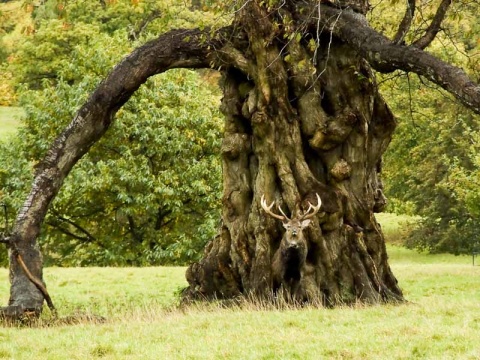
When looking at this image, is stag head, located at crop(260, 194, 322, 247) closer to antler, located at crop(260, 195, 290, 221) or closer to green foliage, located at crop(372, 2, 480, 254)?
antler, located at crop(260, 195, 290, 221)

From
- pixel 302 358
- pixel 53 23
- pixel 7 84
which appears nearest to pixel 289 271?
pixel 302 358

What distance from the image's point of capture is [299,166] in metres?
13.2

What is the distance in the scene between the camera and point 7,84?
52.4m

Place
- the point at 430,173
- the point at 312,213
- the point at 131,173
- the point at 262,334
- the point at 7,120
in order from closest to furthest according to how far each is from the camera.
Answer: the point at 262,334 → the point at 312,213 → the point at 131,173 → the point at 430,173 → the point at 7,120

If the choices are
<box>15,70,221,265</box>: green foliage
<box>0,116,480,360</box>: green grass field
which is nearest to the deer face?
<box>0,116,480,360</box>: green grass field

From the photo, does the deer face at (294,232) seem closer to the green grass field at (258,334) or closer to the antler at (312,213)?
the antler at (312,213)

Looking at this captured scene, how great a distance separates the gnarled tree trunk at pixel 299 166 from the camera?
13078 millimetres

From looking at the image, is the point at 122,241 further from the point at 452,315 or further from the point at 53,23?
the point at 452,315

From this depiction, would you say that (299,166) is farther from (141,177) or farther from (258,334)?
(141,177)

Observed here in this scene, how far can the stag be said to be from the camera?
1266 centimetres

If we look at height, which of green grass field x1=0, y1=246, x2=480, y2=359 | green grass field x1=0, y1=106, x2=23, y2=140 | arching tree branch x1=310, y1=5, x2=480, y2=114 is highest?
green grass field x1=0, y1=106, x2=23, y2=140

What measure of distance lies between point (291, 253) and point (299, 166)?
1441mm

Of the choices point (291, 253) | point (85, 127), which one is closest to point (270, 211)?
point (291, 253)

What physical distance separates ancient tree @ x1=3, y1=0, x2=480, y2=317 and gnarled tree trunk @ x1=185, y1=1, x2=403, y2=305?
0.06ft
